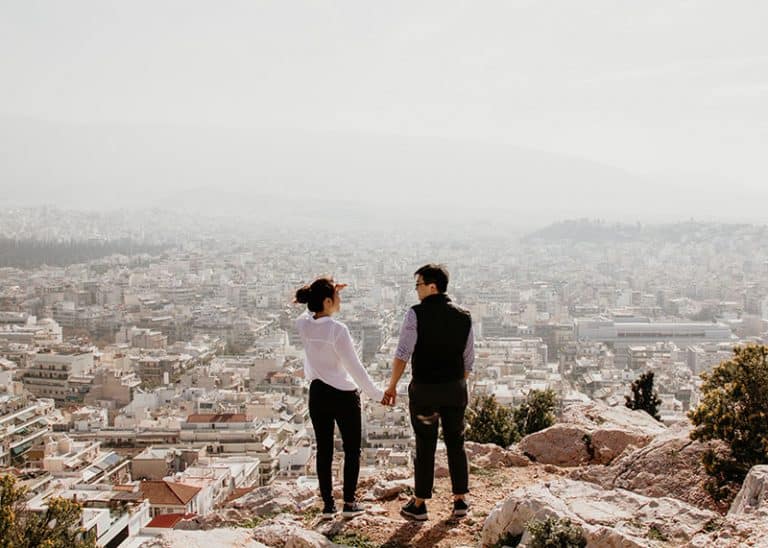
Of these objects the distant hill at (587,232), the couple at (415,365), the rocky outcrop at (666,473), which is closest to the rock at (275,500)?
the couple at (415,365)

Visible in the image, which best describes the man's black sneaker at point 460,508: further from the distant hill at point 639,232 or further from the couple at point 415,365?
the distant hill at point 639,232

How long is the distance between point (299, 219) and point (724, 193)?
9217cm

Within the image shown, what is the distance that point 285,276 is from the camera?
62500 millimetres

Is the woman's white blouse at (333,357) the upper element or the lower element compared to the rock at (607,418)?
upper

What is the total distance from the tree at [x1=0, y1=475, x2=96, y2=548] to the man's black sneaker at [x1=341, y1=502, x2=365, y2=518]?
1.68 metres

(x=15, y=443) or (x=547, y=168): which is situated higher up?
(x=547, y=168)

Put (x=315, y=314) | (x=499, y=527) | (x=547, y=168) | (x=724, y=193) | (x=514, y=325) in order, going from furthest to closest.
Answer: (x=547, y=168), (x=724, y=193), (x=514, y=325), (x=315, y=314), (x=499, y=527)

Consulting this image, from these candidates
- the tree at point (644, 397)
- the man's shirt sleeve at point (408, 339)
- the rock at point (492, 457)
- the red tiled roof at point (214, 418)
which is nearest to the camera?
the man's shirt sleeve at point (408, 339)

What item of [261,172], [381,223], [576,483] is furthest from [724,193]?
[576,483]

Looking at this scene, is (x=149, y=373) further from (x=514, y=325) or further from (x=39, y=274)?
(x=39, y=274)

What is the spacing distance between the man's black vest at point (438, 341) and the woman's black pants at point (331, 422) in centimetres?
30

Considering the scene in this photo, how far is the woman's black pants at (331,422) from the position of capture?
3.47 meters

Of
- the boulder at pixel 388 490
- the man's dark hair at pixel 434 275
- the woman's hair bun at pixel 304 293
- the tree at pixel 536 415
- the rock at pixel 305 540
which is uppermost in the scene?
the man's dark hair at pixel 434 275

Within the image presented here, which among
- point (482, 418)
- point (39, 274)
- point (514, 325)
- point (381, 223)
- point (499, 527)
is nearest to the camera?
point (499, 527)
